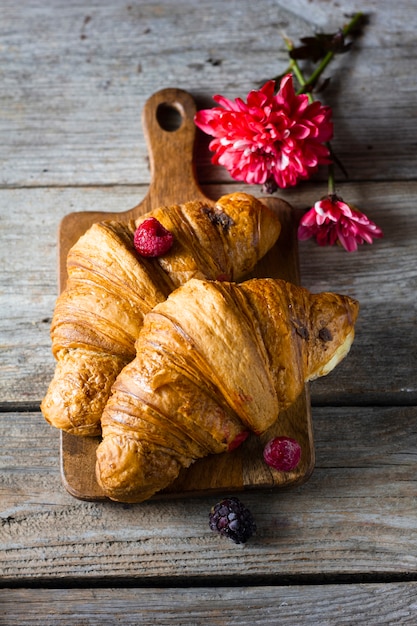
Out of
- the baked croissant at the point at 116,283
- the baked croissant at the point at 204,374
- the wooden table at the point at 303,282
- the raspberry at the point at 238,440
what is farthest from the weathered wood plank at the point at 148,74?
the raspberry at the point at 238,440

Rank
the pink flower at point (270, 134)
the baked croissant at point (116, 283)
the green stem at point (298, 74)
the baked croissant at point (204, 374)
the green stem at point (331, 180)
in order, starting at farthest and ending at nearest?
the green stem at point (298, 74) → the green stem at point (331, 180) → the pink flower at point (270, 134) → the baked croissant at point (116, 283) → the baked croissant at point (204, 374)

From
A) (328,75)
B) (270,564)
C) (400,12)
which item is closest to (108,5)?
(328,75)

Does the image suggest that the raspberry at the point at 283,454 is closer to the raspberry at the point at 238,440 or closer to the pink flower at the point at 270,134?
the raspberry at the point at 238,440

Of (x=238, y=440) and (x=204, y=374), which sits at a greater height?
(x=204, y=374)

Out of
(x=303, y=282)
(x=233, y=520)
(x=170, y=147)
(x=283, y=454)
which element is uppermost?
(x=170, y=147)

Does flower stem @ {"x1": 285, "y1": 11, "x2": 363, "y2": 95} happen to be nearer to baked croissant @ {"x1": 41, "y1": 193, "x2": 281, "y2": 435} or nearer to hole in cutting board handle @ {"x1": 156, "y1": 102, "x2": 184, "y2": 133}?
hole in cutting board handle @ {"x1": 156, "y1": 102, "x2": 184, "y2": 133}

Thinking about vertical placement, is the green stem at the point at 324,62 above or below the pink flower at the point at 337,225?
above

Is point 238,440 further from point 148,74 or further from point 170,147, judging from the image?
point 148,74

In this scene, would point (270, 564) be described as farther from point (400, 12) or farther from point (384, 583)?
point (400, 12)

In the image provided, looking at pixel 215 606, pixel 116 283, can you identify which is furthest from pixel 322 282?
pixel 215 606
